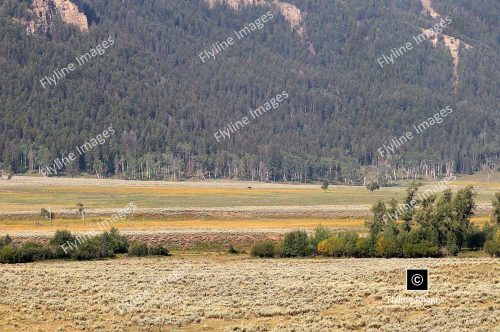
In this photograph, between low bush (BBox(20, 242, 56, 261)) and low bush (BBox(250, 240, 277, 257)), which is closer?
low bush (BBox(20, 242, 56, 261))

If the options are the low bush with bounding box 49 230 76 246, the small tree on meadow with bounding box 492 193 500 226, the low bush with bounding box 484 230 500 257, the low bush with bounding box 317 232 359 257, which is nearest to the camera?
the low bush with bounding box 484 230 500 257

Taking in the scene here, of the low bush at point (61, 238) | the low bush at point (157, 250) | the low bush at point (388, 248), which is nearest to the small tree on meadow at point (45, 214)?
the low bush at point (61, 238)

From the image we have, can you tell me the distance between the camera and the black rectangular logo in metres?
50.9

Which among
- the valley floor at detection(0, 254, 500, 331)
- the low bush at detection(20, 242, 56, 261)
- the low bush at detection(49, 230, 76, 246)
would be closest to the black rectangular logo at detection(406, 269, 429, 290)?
the valley floor at detection(0, 254, 500, 331)

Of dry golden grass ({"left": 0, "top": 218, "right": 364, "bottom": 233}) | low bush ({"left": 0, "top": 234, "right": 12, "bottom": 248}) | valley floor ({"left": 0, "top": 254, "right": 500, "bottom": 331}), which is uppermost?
dry golden grass ({"left": 0, "top": 218, "right": 364, "bottom": 233})

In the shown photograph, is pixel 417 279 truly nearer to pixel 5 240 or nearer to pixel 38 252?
pixel 38 252

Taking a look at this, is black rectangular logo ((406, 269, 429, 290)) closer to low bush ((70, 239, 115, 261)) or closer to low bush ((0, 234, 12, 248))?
low bush ((70, 239, 115, 261))

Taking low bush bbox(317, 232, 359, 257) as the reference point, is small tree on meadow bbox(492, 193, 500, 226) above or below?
above

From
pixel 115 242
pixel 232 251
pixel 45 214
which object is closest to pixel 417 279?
pixel 232 251

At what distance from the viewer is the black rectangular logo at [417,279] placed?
50938mm

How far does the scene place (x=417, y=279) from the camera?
52.9m

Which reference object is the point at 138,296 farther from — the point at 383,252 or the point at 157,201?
the point at 157,201

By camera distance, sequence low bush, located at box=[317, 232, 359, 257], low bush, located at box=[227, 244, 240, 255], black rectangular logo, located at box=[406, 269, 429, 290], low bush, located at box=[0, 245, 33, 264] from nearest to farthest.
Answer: black rectangular logo, located at box=[406, 269, 429, 290], low bush, located at box=[0, 245, 33, 264], low bush, located at box=[317, 232, 359, 257], low bush, located at box=[227, 244, 240, 255]

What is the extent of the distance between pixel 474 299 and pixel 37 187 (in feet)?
391
